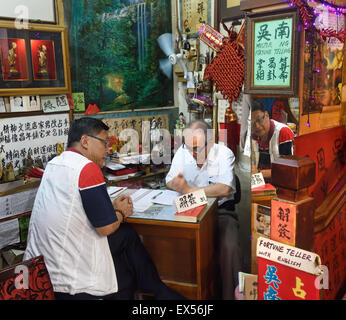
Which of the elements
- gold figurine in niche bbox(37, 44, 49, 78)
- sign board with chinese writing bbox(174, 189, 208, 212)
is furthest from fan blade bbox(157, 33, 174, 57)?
sign board with chinese writing bbox(174, 189, 208, 212)

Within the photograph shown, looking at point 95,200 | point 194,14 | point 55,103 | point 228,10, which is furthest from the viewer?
point 194,14

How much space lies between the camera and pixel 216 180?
273 cm

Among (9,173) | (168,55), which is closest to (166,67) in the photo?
(168,55)

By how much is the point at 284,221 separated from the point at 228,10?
276 centimetres

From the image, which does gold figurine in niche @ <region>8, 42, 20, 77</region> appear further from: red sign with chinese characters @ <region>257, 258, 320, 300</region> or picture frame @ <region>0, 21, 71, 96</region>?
red sign with chinese characters @ <region>257, 258, 320, 300</region>

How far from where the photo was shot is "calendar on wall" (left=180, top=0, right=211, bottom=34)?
3.65 meters

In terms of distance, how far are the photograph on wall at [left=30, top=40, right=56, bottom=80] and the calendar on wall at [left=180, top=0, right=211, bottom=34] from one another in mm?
1563

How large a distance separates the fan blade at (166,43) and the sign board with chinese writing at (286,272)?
10.5ft

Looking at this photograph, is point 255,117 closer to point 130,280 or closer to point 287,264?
point 287,264

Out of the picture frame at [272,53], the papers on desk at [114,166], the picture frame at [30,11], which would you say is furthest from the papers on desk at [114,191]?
the picture frame at [30,11]

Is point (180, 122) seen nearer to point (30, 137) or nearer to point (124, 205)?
point (30, 137)

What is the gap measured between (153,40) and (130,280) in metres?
2.83

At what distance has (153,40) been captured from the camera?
3.97m
